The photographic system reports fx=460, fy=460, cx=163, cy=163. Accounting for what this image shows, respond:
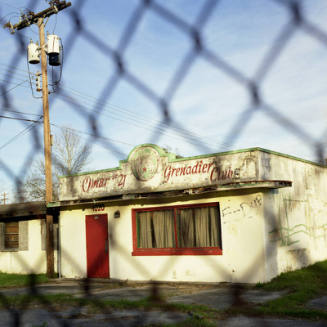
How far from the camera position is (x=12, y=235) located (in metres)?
17.7

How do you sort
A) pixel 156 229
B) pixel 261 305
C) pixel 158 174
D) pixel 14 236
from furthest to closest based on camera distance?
pixel 14 236 → pixel 156 229 → pixel 158 174 → pixel 261 305

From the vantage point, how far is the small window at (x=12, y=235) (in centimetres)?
1753

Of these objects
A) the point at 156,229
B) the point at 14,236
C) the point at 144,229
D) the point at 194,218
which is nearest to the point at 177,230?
the point at 194,218

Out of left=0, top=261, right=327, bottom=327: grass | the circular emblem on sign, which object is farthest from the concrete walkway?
the circular emblem on sign

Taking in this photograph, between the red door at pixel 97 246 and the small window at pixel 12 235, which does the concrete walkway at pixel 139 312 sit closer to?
the red door at pixel 97 246

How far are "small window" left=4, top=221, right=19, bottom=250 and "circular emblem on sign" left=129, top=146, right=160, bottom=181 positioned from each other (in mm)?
6852

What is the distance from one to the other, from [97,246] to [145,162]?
335 centimetres

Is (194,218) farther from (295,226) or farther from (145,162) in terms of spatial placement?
(295,226)

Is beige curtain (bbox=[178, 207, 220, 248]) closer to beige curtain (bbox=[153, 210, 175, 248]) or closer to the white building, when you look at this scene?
the white building

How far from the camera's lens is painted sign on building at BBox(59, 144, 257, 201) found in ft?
37.0

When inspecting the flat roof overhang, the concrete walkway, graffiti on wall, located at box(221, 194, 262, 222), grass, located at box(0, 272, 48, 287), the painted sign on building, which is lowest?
the concrete walkway

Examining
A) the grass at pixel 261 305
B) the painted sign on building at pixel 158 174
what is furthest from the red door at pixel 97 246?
the grass at pixel 261 305

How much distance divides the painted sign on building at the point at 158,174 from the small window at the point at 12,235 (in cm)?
379

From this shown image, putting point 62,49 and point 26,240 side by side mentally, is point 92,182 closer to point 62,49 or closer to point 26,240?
point 26,240
